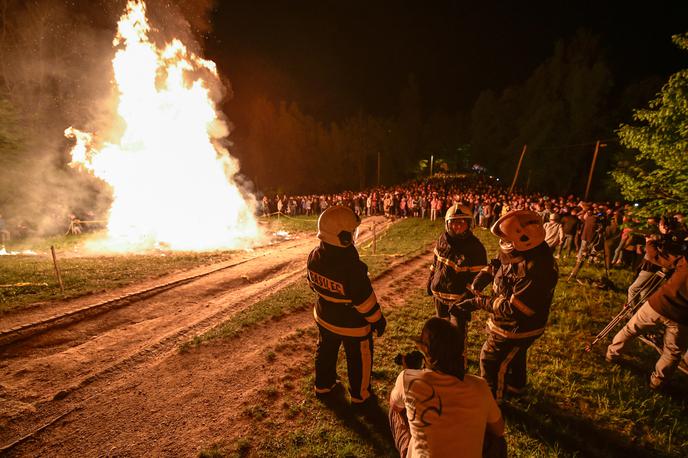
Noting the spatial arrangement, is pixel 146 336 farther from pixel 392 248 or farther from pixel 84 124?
pixel 84 124

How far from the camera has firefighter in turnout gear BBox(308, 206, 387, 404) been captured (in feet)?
11.8

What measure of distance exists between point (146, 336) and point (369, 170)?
2178 inches

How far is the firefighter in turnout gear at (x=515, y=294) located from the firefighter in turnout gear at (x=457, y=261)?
0.46 m

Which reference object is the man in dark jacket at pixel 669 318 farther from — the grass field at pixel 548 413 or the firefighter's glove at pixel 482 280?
the firefighter's glove at pixel 482 280

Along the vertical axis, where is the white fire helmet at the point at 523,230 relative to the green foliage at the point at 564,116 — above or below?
below

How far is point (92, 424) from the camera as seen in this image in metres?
4.10

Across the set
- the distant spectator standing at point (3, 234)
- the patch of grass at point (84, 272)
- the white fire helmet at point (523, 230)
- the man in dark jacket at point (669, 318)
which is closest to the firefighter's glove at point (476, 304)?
the white fire helmet at point (523, 230)

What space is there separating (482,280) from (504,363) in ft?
3.45

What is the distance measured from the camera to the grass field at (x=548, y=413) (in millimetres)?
3668

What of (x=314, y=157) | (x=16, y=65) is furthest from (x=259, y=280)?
(x=314, y=157)

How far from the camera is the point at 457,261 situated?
183 inches

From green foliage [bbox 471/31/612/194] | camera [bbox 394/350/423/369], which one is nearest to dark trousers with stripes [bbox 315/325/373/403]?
camera [bbox 394/350/423/369]

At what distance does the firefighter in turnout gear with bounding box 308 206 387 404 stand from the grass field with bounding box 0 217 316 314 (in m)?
8.09

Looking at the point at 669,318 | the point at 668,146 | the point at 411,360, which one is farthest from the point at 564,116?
the point at 411,360
